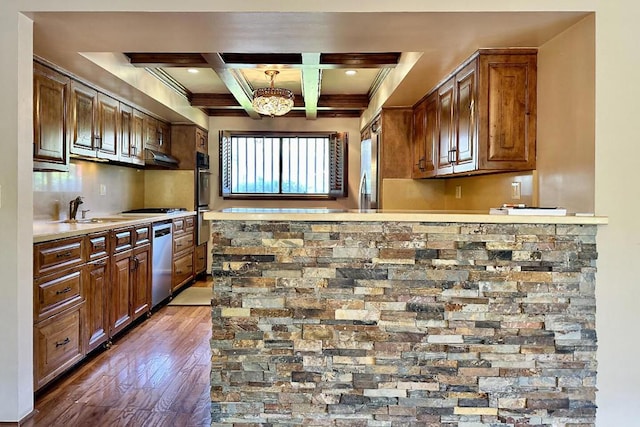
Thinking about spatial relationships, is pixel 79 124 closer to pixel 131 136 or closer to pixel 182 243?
pixel 131 136

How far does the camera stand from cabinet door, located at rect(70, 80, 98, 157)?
323 centimetres

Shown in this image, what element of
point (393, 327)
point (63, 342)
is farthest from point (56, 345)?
point (393, 327)

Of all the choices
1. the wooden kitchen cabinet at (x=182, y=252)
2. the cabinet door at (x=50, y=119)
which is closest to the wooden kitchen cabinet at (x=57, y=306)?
the cabinet door at (x=50, y=119)

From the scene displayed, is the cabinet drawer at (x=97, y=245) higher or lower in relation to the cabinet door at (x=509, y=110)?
lower

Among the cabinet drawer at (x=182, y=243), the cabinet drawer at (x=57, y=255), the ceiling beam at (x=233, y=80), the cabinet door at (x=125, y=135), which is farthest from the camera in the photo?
the cabinet drawer at (x=182, y=243)

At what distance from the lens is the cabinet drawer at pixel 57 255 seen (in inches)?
95.6

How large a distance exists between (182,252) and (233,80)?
7.37 feet

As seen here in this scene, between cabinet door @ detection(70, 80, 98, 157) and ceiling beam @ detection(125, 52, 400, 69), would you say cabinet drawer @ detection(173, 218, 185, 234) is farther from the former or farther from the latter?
ceiling beam @ detection(125, 52, 400, 69)

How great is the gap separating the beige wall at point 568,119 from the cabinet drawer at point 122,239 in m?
3.13

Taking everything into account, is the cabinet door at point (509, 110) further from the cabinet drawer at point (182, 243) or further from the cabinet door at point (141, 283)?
the cabinet drawer at point (182, 243)

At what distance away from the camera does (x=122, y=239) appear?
3.48m

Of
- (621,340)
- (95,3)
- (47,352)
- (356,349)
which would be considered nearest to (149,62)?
(95,3)

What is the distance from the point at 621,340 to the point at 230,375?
191 centimetres

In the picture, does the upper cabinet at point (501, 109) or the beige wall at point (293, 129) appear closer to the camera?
the upper cabinet at point (501, 109)
